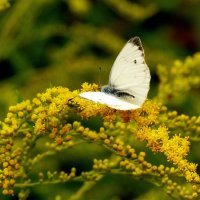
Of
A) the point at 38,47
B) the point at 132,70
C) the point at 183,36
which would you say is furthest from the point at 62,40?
the point at 132,70

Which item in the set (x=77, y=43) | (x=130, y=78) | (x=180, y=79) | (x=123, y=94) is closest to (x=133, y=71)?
(x=130, y=78)

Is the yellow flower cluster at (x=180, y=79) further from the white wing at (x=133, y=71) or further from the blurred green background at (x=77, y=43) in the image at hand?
the blurred green background at (x=77, y=43)

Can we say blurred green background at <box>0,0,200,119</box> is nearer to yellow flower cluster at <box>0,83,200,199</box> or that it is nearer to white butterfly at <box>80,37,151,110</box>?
white butterfly at <box>80,37,151,110</box>

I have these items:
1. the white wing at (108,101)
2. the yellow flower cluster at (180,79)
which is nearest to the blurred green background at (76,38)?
the yellow flower cluster at (180,79)

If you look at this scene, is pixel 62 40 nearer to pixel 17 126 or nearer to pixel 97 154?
pixel 97 154

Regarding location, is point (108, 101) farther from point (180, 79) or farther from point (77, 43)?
point (77, 43)
